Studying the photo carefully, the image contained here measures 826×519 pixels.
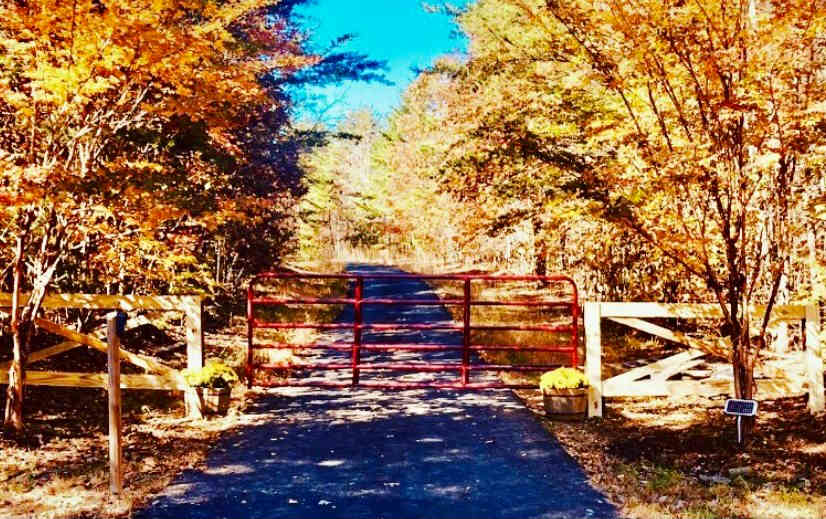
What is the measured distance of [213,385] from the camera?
8055 mm

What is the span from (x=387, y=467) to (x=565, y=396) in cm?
272

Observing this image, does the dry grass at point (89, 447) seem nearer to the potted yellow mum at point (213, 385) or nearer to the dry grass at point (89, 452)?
the dry grass at point (89, 452)

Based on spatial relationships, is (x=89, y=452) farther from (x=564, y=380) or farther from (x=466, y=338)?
(x=564, y=380)

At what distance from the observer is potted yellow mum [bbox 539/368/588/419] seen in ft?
26.1

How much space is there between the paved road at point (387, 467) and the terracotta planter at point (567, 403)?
0.32 metres

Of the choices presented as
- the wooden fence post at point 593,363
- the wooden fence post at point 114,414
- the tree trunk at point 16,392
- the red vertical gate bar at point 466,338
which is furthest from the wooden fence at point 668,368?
the tree trunk at point 16,392

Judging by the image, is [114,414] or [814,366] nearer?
[114,414]

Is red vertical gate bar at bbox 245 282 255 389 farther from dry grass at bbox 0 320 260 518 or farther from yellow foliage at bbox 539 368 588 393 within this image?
yellow foliage at bbox 539 368 588 393

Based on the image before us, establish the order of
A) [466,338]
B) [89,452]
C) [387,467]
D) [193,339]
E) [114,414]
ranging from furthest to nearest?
[466,338] → [193,339] → [89,452] → [387,467] → [114,414]

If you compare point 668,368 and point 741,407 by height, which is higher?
point 668,368

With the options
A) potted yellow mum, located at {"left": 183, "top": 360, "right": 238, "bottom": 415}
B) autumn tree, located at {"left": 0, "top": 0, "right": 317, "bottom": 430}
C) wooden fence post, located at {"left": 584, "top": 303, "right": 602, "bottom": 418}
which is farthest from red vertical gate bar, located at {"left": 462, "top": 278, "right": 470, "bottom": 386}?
autumn tree, located at {"left": 0, "top": 0, "right": 317, "bottom": 430}

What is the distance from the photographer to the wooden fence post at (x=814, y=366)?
8.12 m

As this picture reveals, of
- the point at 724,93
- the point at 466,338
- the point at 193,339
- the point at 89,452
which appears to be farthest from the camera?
the point at 466,338

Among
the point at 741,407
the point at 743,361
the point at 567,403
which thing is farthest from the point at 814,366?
the point at 567,403
